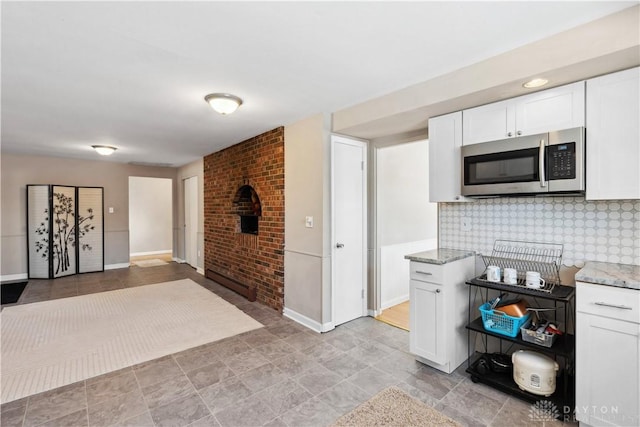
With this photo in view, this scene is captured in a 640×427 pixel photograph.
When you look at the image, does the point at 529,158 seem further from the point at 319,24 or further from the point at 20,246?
the point at 20,246

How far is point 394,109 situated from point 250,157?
8.19 ft

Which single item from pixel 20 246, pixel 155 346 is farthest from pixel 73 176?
pixel 155 346

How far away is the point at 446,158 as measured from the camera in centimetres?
260

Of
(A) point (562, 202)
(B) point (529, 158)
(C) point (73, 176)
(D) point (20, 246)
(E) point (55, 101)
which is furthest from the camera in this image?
(C) point (73, 176)

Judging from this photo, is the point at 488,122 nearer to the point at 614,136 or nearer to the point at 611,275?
the point at 614,136

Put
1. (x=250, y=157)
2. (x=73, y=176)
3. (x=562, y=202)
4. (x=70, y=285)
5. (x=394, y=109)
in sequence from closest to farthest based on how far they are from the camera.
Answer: (x=562, y=202)
(x=394, y=109)
(x=250, y=157)
(x=70, y=285)
(x=73, y=176)

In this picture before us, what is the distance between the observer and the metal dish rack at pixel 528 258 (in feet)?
7.52

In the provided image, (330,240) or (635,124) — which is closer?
(635,124)

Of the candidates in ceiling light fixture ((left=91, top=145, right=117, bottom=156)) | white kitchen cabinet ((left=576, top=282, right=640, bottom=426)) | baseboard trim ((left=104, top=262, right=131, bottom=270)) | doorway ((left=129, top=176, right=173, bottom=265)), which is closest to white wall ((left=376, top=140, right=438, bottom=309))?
white kitchen cabinet ((left=576, top=282, right=640, bottom=426))

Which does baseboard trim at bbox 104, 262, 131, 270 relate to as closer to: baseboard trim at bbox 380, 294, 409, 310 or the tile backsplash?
baseboard trim at bbox 380, 294, 409, 310

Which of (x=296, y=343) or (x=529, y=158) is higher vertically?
(x=529, y=158)

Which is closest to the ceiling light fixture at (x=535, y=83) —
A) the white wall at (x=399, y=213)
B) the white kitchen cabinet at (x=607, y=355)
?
the white kitchen cabinet at (x=607, y=355)

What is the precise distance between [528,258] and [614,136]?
3.43 feet

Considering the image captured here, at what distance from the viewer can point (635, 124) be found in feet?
5.65
